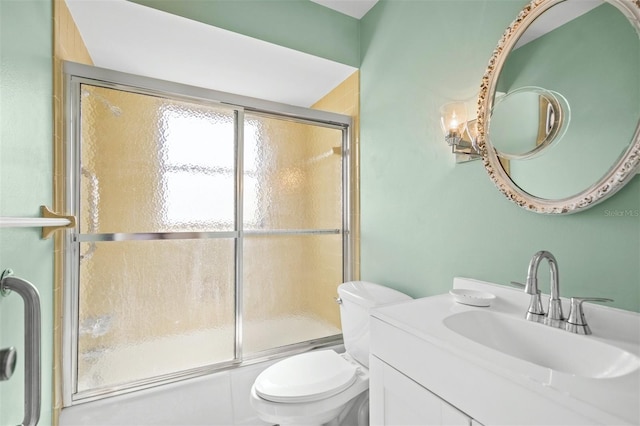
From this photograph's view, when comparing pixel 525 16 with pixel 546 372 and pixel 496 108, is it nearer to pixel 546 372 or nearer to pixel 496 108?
pixel 496 108

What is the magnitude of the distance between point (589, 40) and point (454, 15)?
1.96ft

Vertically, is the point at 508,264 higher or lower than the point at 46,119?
lower

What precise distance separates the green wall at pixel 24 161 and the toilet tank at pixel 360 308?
127 cm

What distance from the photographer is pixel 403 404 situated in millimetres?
845

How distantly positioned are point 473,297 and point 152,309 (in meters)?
1.51

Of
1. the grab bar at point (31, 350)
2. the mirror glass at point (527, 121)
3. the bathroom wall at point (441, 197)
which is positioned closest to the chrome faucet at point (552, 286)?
the bathroom wall at point (441, 197)

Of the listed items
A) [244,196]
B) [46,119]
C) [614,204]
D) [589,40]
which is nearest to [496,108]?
[589,40]

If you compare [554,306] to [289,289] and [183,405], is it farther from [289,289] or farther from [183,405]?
[183,405]

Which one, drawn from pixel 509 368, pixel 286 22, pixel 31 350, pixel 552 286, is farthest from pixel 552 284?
pixel 286 22

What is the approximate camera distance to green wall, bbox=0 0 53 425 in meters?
0.84

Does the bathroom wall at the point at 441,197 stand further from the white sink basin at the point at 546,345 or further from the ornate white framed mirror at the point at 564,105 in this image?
the white sink basin at the point at 546,345

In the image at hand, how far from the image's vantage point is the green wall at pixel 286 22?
5.10ft

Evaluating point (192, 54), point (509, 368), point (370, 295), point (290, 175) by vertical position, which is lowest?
point (370, 295)

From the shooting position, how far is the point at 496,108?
1092 mm
